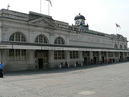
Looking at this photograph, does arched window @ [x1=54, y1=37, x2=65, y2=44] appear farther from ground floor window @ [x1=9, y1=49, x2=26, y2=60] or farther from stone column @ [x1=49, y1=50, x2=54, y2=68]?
ground floor window @ [x1=9, y1=49, x2=26, y2=60]

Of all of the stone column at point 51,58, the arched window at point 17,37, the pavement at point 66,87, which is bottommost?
the pavement at point 66,87

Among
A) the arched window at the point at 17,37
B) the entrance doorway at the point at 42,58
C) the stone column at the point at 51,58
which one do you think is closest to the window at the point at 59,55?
the stone column at the point at 51,58

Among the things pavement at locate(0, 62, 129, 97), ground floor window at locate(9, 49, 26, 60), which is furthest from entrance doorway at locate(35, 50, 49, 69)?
pavement at locate(0, 62, 129, 97)

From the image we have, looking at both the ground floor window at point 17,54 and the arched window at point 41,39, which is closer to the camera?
the ground floor window at point 17,54

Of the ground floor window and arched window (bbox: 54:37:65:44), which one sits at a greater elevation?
arched window (bbox: 54:37:65:44)

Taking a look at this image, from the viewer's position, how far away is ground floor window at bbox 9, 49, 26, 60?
2954cm

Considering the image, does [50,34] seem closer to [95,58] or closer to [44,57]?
[44,57]

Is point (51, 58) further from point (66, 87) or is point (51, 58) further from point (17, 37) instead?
point (66, 87)

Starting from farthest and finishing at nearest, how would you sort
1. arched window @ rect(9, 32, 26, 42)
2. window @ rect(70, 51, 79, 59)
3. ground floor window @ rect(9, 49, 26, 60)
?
window @ rect(70, 51, 79, 59) < arched window @ rect(9, 32, 26, 42) < ground floor window @ rect(9, 49, 26, 60)

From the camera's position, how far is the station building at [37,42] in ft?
95.4

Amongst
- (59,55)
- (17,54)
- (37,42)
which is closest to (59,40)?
(59,55)

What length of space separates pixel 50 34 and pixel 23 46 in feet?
35.2

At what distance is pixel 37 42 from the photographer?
34625 mm

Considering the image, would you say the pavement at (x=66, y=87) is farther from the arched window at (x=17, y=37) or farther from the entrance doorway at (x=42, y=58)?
the entrance doorway at (x=42, y=58)
